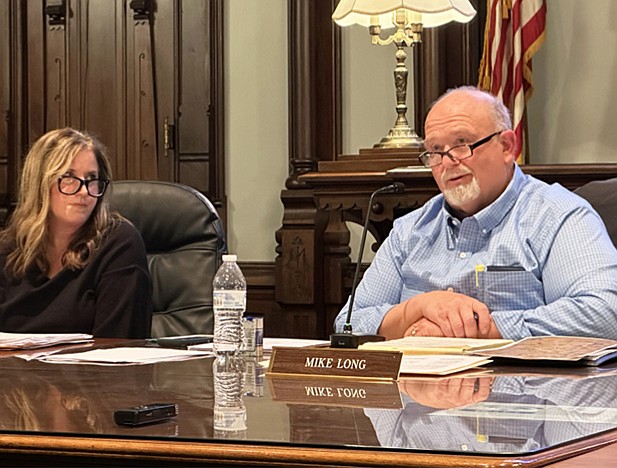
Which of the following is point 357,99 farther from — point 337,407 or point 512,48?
point 337,407

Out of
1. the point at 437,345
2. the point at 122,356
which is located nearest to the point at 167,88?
the point at 122,356

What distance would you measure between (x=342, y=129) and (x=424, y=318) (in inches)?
122

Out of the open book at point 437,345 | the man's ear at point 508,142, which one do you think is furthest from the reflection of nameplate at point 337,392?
the man's ear at point 508,142

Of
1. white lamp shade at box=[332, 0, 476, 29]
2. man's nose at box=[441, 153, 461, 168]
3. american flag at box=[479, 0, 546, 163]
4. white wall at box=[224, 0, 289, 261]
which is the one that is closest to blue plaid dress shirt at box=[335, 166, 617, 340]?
man's nose at box=[441, 153, 461, 168]

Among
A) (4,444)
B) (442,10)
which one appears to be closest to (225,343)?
(4,444)

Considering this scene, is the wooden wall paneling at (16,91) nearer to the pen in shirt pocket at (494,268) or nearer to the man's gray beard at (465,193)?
the man's gray beard at (465,193)

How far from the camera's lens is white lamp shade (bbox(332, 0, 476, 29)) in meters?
4.11

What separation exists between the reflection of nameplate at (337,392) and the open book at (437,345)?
11.3 inches

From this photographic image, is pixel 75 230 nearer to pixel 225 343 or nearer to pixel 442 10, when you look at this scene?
pixel 225 343

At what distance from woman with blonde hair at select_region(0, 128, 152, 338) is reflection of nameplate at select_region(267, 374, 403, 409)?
1.20 meters

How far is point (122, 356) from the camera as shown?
2109 mm

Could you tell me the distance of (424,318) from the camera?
2.38 m

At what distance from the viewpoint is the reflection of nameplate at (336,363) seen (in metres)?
1.69

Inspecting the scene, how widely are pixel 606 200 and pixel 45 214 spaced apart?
143 cm
